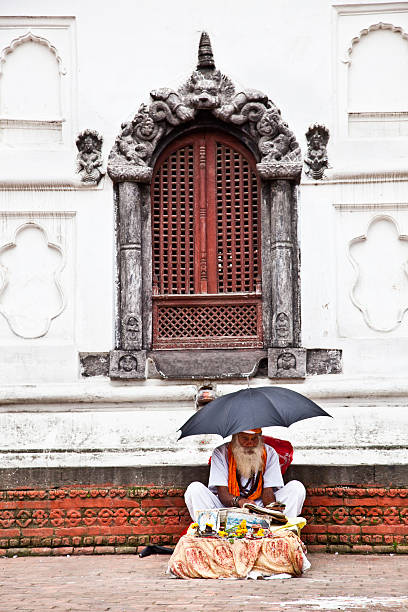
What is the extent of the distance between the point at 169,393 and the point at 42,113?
309 cm

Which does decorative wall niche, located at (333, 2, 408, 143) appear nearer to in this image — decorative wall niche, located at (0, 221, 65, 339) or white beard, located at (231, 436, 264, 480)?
decorative wall niche, located at (0, 221, 65, 339)

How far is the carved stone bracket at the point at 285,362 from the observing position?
446 inches

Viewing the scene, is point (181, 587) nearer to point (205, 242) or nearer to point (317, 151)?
point (205, 242)

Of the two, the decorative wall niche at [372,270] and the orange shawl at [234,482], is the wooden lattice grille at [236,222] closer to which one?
the decorative wall niche at [372,270]

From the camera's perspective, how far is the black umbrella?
9.23 metres

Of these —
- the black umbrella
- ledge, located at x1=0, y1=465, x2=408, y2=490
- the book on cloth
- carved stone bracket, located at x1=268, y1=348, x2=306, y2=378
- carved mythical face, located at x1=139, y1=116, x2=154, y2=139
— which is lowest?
the book on cloth

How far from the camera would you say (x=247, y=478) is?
9.70m

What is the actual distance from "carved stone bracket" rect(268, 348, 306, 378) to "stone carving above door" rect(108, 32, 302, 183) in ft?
5.57

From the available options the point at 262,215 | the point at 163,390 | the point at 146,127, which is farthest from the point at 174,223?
the point at 163,390

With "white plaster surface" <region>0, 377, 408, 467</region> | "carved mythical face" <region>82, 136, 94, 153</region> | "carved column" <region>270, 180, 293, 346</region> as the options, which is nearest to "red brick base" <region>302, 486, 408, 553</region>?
"white plaster surface" <region>0, 377, 408, 467</region>

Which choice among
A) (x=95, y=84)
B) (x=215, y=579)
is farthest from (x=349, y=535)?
(x=95, y=84)

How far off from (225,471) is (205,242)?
2.86 metres

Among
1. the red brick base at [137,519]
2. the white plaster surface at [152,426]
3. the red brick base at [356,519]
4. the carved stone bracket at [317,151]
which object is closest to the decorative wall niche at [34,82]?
the carved stone bracket at [317,151]

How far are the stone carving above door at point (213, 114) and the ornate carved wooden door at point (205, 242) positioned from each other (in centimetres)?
26
